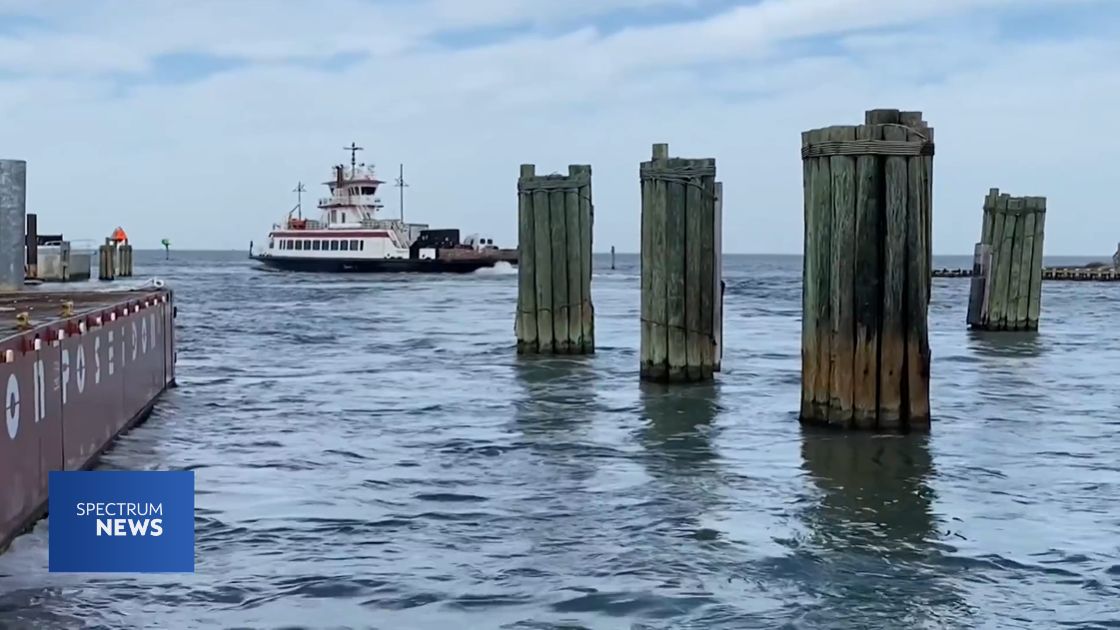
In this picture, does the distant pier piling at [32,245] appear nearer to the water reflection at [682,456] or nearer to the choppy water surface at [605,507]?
the choppy water surface at [605,507]

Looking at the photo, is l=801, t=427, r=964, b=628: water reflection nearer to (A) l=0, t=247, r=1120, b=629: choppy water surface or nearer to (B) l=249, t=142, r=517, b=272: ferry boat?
(A) l=0, t=247, r=1120, b=629: choppy water surface

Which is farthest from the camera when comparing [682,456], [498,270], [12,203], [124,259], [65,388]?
[498,270]

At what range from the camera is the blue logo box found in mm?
5957

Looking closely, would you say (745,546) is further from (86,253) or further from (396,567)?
(86,253)

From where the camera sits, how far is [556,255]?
64.7 ft

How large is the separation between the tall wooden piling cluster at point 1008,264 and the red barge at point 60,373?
1674cm

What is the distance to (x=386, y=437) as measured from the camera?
13188 mm

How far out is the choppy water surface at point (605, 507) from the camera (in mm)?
7168

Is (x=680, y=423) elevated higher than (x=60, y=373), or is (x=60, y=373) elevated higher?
(x=60, y=373)

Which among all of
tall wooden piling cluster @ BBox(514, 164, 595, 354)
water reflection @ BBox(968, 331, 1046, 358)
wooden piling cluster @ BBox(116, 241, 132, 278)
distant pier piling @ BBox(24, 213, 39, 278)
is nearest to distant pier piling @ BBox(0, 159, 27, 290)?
tall wooden piling cluster @ BBox(514, 164, 595, 354)

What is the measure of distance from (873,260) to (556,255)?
27.5 feet

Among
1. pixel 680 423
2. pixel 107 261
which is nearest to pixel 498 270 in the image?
pixel 107 261

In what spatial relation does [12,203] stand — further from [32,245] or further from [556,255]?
[32,245]

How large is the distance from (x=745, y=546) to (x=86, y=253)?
5705 cm
